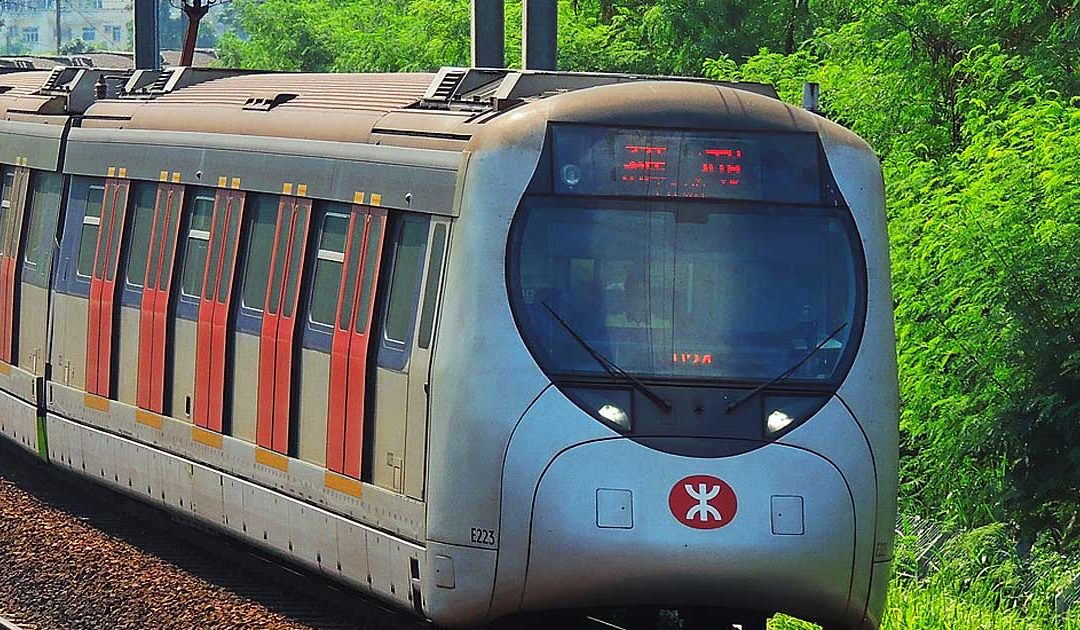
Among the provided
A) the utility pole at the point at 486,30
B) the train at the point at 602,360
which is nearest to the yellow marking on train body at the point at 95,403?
the train at the point at 602,360

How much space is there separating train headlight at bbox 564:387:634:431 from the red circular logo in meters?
0.34

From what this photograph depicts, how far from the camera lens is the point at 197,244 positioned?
12.3 meters

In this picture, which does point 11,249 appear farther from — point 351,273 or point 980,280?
point 980,280

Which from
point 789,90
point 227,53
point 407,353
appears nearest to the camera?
point 407,353

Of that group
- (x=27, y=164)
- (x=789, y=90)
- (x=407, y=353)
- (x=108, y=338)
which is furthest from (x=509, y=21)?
(x=407, y=353)

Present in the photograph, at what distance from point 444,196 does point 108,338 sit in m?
4.37

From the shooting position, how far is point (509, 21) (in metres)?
27.4

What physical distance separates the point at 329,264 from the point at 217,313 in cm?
134

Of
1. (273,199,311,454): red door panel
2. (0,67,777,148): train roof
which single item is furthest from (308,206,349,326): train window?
(0,67,777,148): train roof

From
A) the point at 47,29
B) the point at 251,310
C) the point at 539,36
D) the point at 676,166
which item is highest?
the point at 539,36

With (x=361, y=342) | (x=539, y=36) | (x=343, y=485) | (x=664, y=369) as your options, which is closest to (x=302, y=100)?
(x=361, y=342)

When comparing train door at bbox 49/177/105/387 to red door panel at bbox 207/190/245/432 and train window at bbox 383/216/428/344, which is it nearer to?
red door panel at bbox 207/190/245/432

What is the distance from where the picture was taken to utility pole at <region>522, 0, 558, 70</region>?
53.7 feet

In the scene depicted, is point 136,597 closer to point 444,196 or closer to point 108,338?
point 108,338
